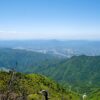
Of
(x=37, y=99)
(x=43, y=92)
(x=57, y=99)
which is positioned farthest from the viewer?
(x=57, y=99)

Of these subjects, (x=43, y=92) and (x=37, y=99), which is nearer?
(x=43, y=92)

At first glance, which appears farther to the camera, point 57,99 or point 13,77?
point 57,99

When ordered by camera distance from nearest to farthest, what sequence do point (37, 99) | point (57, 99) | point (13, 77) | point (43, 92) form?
point (43, 92) < point (13, 77) < point (37, 99) < point (57, 99)

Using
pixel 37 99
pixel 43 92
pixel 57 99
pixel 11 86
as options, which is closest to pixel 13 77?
pixel 11 86

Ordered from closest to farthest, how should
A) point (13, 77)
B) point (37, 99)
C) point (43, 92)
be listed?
point (43, 92), point (13, 77), point (37, 99)

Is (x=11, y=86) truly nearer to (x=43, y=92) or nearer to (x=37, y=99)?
(x=43, y=92)

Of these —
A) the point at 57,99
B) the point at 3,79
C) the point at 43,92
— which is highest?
the point at 43,92

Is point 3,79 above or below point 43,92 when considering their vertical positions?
below

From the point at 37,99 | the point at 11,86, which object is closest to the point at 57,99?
the point at 37,99

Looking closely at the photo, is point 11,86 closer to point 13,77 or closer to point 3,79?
point 13,77
